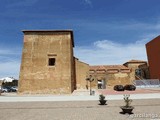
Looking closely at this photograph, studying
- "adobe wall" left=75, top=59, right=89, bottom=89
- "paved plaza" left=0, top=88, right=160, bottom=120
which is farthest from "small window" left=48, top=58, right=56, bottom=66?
"paved plaza" left=0, top=88, right=160, bottom=120

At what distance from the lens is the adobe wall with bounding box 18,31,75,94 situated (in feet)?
80.9

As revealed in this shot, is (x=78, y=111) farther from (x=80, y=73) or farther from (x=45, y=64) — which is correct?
(x=80, y=73)

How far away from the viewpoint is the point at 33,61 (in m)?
25.4

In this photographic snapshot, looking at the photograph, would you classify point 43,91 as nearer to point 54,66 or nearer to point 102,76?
point 54,66

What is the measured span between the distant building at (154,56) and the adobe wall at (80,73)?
56.4ft

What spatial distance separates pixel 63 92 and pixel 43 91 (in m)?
2.83

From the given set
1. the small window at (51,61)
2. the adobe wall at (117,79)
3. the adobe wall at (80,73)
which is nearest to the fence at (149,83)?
the adobe wall at (117,79)

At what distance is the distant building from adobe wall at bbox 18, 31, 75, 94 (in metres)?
24.2

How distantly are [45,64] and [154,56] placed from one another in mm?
28633

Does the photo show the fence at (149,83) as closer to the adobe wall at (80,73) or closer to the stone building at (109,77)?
the stone building at (109,77)

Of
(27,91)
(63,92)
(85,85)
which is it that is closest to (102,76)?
(85,85)

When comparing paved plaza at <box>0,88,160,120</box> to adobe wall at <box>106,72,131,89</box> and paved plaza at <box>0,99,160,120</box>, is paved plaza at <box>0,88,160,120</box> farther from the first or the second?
adobe wall at <box>106,72,131,89</box>

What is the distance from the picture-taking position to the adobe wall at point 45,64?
24.7m

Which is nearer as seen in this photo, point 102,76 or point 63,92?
point 63,92
